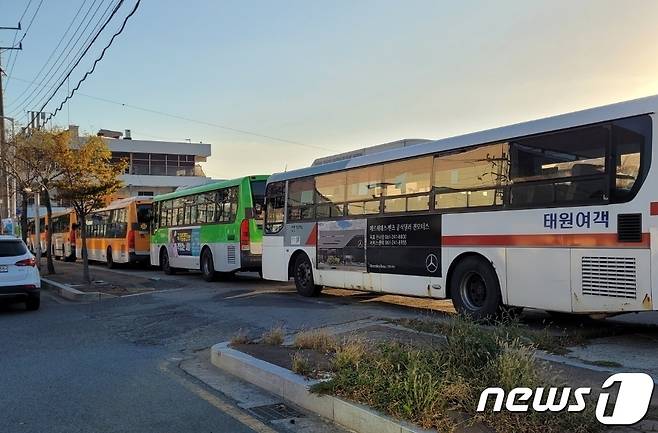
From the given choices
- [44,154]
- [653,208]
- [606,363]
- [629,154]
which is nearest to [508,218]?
[629,154]

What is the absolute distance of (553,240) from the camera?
863 centimetres

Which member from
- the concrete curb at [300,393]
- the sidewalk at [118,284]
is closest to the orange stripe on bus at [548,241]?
the concrete curb at [300,393]

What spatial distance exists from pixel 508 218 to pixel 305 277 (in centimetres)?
621

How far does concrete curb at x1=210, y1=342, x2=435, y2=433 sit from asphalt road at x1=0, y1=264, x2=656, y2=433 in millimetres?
511

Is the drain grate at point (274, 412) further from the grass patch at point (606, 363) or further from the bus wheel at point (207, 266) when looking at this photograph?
the bus wheel at point (207, 266)

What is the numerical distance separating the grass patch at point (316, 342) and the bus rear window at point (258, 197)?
31.2ft

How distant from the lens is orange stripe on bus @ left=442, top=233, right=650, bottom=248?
7.80m

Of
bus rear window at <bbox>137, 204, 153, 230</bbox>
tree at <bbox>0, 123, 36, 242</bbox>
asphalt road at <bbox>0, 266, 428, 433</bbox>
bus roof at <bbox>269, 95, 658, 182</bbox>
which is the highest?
tree at <bbox>0, 123, 36, 242</bbox>

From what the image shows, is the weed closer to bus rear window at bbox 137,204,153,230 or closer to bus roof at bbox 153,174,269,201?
bus roof at bbox 153,174,269,201

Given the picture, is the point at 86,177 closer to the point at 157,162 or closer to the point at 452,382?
the point at 452,382

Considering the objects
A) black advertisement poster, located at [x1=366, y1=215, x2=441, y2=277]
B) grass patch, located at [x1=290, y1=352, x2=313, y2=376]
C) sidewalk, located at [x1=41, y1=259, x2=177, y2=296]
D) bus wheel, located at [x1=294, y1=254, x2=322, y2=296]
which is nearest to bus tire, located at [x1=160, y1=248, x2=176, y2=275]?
sidewalk, located at [x1=41, y1=259, x2=177, y2=296]

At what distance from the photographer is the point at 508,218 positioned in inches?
367

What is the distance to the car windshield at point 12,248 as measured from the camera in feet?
43.2

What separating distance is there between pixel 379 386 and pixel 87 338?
6575 millimetres
